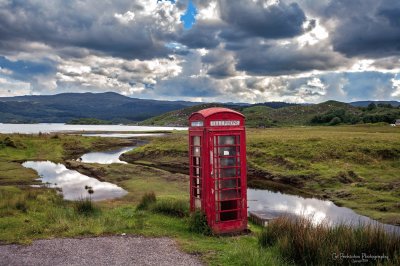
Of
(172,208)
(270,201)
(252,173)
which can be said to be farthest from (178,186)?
(172,208)

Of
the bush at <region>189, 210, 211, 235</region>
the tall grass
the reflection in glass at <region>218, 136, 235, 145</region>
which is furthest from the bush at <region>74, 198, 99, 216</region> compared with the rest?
the tall grass

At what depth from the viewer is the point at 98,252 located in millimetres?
11227

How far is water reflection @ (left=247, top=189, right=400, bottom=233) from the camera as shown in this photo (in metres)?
21.6

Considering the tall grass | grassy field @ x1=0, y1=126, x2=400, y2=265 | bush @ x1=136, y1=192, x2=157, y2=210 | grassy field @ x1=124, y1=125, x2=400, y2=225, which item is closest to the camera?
the tall grass

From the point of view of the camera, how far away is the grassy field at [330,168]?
2597cm

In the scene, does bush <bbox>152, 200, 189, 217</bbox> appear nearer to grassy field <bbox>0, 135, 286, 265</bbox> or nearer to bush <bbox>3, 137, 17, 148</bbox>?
grassy field <bbox>0, 135, 286, 265</bbox>

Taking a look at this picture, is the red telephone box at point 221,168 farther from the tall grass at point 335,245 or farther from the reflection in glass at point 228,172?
the tall grass at point 335,245

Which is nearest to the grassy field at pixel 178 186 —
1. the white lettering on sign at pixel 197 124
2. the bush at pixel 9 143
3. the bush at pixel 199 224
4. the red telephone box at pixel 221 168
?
the bush at pixel 9 143

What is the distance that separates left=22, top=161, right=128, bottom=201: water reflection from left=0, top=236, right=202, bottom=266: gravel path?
1194cm

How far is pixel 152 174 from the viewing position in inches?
1499

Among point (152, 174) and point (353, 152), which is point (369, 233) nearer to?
point (152, 174)

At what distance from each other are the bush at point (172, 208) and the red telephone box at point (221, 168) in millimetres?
2122

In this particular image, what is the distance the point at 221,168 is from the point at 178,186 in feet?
59.8

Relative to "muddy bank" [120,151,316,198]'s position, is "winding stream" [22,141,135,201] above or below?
above
